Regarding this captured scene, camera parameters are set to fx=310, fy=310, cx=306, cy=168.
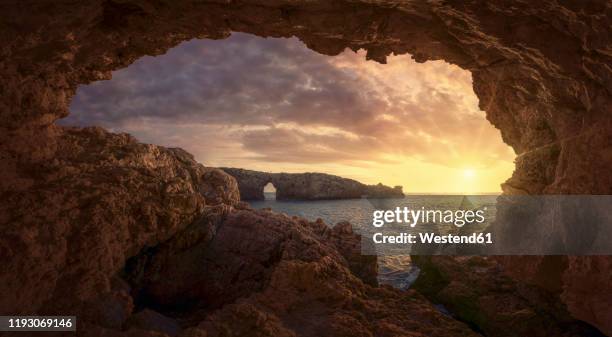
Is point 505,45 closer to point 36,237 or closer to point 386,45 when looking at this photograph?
point 386,45

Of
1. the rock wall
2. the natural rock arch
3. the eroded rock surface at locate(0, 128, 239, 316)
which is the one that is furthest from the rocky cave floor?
the rock wall

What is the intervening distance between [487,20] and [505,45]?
26.5 inches

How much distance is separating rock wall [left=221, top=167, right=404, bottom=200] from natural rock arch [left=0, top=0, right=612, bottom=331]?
69.7 metres

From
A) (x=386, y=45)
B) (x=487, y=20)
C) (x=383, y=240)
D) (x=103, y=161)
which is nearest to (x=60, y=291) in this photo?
(x=103, y=161)

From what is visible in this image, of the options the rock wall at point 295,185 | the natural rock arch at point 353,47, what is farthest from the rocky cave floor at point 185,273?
the rock wall at point 295,185

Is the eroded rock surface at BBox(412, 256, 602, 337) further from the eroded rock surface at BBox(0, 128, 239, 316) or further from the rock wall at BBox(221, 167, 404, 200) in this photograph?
the rock wall at BBox(221, 167, 404, 200)

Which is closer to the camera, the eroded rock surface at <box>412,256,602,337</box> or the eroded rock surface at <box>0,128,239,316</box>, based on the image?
the eroded rock surface at <box>0,128,239,316</box>

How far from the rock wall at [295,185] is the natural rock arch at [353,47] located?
229 feet

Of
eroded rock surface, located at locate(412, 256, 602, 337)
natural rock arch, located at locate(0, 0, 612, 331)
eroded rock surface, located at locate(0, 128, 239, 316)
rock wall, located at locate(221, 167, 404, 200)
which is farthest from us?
rock wall, located at locate(221, 167, 404, 200)

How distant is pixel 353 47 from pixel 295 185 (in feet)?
245

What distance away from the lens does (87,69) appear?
592 cm

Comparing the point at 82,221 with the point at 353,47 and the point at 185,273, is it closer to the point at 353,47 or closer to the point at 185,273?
the point at 185,273

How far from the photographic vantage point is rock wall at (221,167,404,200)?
251 ft

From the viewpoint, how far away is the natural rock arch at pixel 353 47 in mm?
4410
